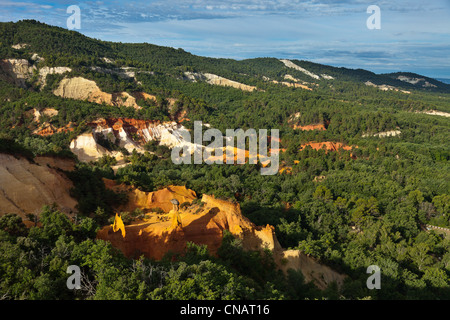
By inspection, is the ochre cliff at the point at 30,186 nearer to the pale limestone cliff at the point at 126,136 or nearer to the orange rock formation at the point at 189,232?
the orange rock formation at the point at 189,232

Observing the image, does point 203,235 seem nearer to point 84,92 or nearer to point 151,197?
point 151,197

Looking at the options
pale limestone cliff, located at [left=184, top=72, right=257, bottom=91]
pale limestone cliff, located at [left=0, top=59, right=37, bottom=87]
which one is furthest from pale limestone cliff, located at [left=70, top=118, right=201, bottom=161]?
pale limestone cliff, located at [left=184, top=72, right=257, bottom=91]

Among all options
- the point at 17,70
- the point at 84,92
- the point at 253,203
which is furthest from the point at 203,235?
the point at 17,70

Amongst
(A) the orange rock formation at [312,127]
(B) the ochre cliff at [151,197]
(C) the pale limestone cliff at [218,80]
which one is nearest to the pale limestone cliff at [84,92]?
(A) the orange rock formation at [312,127]

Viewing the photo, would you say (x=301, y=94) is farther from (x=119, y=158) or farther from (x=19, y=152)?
(x=19, y=152)

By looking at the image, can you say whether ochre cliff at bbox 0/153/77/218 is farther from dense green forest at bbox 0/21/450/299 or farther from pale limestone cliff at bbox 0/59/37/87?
pale limestone cliff at bbox 0/59/37/87

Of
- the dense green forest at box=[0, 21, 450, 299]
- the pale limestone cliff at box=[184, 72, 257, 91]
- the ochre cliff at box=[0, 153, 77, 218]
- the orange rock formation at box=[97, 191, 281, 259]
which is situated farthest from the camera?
the pale limestone cliff at box=[184, 72, 257, 91]
